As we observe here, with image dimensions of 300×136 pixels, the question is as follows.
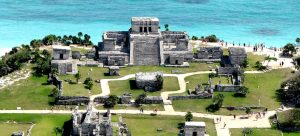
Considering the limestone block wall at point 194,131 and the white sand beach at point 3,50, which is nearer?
the limestone block wall at point 194,131

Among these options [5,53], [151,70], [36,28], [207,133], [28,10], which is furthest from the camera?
[28,10]

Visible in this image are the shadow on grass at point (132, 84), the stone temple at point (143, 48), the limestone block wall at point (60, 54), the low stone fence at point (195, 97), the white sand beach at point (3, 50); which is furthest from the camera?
the white sand beach at point (3, 50)

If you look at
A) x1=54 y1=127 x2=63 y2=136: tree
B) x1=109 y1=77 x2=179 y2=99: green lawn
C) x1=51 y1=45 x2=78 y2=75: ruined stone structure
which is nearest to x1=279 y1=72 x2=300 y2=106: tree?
x1=109 y1=77 x2=179 y2=99: green lawn

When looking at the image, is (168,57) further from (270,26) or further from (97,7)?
(97,7)

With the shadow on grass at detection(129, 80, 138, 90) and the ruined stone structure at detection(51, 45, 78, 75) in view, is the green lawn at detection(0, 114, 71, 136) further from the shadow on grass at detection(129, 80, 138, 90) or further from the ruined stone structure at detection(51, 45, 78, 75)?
the ruined stone structure at detection(51, 45, 78, 75)

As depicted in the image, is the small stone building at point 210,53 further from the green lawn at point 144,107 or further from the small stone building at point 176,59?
the green lawn at point 144,107

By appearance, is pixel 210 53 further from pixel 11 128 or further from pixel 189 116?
pixel 11 128

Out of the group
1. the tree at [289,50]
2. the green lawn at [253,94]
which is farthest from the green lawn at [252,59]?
the tree at [289,50]

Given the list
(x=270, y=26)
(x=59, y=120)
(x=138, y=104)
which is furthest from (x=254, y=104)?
(x=270, y=26)
